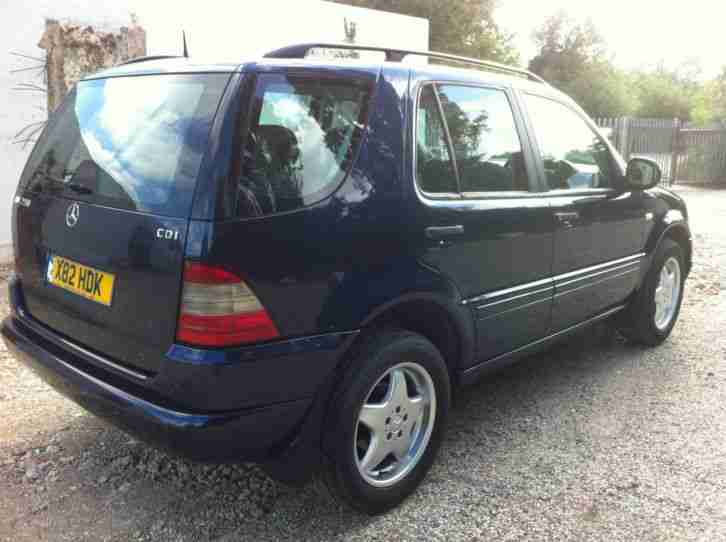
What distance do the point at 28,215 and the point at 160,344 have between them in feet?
3.49

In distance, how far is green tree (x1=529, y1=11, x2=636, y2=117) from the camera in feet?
136

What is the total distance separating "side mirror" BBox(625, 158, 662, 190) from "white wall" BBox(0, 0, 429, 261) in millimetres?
1912

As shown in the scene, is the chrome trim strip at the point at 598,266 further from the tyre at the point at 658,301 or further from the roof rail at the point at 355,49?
the roof rail at the point at 355,49

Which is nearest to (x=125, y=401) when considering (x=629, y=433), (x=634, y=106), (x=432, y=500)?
(x=432, y=500)

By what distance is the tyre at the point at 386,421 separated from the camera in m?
2.48

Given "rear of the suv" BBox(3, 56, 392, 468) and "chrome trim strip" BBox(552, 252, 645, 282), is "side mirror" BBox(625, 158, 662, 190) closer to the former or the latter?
"chrome trim strip" BBox(552, 252, 645, 282)

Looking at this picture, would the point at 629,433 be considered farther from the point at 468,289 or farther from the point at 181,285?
the point at 181,285

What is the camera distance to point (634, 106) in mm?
43281

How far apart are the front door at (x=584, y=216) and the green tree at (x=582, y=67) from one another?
39.4 metres

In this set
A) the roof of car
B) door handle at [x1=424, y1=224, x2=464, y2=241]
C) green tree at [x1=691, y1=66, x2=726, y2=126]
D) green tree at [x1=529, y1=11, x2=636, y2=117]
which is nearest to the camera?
the roof of car

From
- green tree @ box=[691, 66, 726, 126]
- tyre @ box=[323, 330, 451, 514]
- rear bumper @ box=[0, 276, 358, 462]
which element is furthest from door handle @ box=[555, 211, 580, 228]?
green tree @ box=[691, 66, 726, 126]

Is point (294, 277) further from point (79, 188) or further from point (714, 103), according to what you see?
point (714, 103)

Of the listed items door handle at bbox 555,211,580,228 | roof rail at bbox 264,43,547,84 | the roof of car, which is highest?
roof rail at bbox 264,43,547,84

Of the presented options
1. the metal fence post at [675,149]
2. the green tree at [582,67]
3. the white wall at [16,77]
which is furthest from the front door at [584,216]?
the green tree at [582,67]
